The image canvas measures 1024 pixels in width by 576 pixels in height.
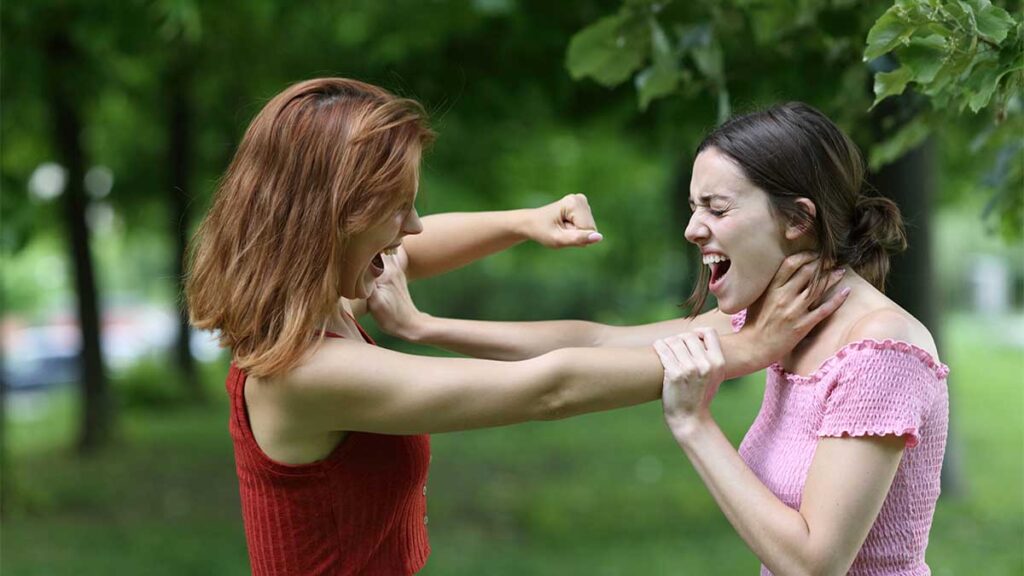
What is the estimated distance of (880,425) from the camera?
2115 mm

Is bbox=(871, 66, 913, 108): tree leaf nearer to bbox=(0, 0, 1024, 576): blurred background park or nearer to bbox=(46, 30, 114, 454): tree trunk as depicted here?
bbox=(0, 0, 1024, 576): blurred background park

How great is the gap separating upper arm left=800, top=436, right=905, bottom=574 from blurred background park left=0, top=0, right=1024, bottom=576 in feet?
2.46

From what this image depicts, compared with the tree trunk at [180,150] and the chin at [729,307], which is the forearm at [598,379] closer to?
the chin at [729,307]

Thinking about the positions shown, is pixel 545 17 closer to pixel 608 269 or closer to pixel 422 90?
pixel 422 90

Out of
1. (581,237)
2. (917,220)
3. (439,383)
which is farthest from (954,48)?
(917,220)

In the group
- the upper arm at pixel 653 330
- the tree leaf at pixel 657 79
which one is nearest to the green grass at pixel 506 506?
the tree leaf at pixel 657 79

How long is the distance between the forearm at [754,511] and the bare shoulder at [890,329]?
13.5 inches

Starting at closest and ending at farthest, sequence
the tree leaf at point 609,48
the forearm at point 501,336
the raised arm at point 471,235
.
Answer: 1. the raised arm at point 471,235
2. the forearm at point 501,336
3. the tree leaf at point 609,48

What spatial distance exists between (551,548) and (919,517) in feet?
18.5

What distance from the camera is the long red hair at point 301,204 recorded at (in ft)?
7.52

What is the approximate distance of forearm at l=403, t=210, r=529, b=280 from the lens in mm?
2996

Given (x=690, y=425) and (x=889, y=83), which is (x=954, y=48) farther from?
(x=690, y=425)

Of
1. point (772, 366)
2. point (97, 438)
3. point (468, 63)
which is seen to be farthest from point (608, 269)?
point (772, 366)

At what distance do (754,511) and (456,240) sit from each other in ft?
3.94
